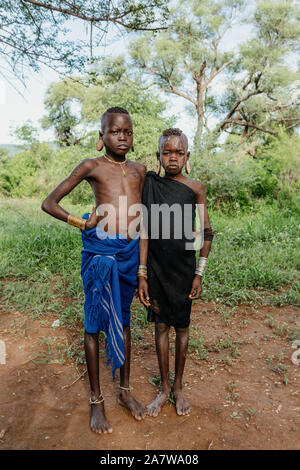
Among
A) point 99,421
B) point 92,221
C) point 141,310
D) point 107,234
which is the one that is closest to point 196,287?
point 107,234

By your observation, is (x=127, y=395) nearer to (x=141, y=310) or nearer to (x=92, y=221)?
(x=92, y=221)

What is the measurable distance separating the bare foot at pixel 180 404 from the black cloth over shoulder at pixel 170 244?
45 cm

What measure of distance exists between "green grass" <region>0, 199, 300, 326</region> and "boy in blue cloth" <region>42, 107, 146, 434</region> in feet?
3.99

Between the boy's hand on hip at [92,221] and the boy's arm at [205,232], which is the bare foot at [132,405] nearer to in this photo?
the boy's arm at [205,232]

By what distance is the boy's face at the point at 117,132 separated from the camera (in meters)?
1.95

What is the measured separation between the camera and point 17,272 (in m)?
4.23

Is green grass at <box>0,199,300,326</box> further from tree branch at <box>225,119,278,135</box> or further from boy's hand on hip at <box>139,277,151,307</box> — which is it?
tree branch at <box>225,119,278,135</box>

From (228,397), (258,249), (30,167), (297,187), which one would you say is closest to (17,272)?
(228,397)

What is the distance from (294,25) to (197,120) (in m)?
5.73

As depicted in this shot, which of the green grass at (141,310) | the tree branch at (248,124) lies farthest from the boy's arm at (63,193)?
the tree branch at (248,124)

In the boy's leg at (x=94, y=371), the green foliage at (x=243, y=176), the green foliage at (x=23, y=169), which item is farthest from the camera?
the green foliage at (x=23, y=169)

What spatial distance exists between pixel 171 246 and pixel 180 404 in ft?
3.19

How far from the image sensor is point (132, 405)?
212 cm

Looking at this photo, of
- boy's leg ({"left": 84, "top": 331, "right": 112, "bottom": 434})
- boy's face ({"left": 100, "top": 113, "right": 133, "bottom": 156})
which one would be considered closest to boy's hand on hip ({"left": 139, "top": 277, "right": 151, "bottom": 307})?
boy's leg ({"left": 84, "top": 331, "right": 112, "bottom": 434})
